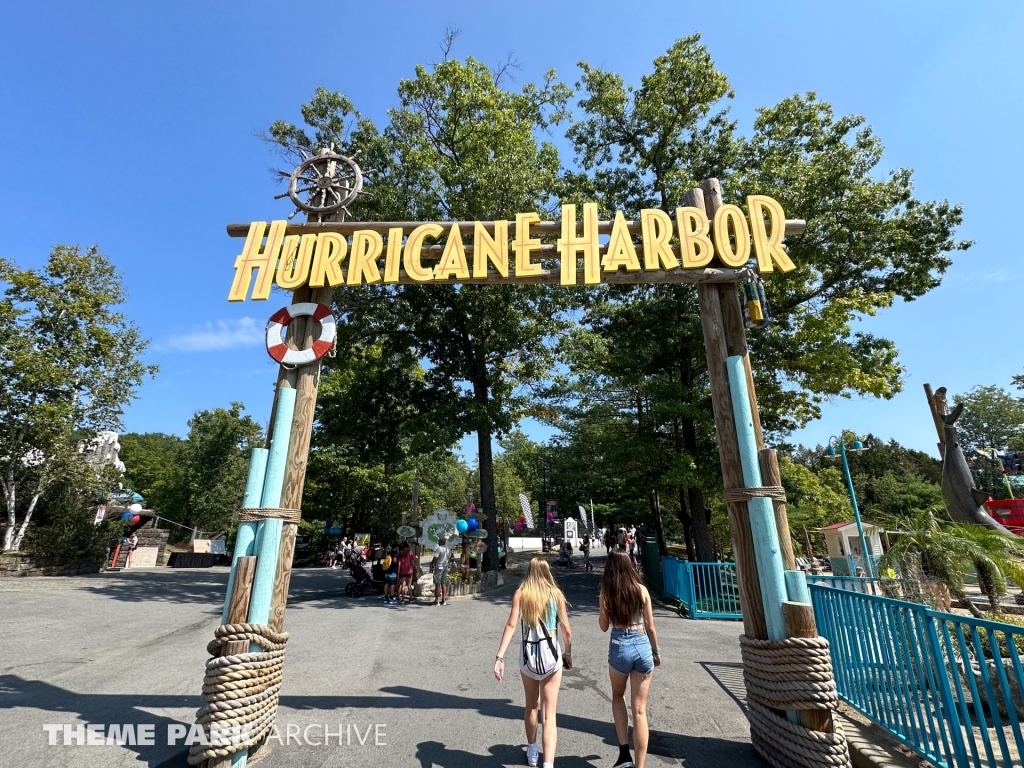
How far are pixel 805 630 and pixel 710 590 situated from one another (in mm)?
7042

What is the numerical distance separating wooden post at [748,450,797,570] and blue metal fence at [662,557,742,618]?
6.33 meters

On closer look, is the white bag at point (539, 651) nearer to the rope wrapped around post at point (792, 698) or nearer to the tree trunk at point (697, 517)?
the rope wrapped around post at point (792, 698)

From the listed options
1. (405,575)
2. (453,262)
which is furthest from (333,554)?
(453,262)

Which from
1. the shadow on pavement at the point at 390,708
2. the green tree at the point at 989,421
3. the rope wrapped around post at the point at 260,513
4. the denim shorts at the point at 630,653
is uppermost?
the green tree at the point at 989,421

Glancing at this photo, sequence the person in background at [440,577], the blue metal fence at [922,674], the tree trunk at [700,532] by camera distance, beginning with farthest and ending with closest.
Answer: the tree trunk at [700,532] < the person in background at [440,577] < the blue metal fence at [922,674]

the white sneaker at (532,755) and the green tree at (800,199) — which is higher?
the green tree at (800,199)

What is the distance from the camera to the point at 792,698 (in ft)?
11.6

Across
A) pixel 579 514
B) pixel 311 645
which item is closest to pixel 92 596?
pixel 311 645

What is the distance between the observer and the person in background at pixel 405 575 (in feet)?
39.4

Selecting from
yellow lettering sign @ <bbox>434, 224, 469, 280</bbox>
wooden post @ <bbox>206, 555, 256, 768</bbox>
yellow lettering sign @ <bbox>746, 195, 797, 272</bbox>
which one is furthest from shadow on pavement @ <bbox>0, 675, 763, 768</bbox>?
yellow lettering sign @ <bbox>746, 195, 797, 272</bbox>

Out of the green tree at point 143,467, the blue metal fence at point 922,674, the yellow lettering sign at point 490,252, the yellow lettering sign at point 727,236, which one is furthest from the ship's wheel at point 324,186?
the green tree at point 143,467

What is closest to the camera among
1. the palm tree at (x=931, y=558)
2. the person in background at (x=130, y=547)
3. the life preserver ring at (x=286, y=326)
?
the life preserver ring at (x=286, y=326)

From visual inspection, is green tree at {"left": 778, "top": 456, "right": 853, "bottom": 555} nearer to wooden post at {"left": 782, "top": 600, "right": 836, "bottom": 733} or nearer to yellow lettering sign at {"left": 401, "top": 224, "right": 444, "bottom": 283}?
wooden post at {"left": 782, "top": 600, "right": 836, "bottom": 733}

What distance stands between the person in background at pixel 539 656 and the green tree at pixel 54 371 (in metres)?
21.3
